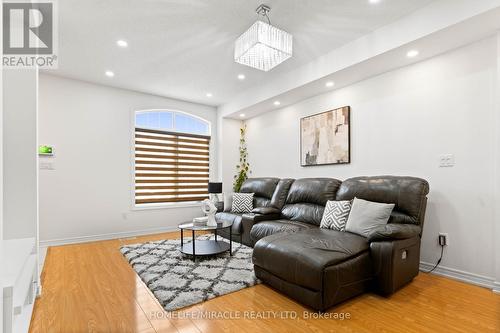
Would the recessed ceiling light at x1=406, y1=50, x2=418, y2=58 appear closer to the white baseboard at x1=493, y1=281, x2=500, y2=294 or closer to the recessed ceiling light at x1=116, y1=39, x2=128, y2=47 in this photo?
the white baseboard at x1=493, y1=281, x2=500, y2=294

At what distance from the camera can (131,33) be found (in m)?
3.00

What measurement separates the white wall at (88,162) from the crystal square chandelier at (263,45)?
303cm

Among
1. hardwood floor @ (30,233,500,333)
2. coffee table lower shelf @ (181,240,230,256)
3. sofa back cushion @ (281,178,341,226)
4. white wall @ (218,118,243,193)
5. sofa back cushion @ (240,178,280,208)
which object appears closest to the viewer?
hardwood floor @ (30,233,500,333)

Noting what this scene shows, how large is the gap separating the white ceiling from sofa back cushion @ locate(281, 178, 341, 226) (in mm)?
1778

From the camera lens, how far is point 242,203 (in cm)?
465

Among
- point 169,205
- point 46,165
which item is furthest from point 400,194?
point 46,165

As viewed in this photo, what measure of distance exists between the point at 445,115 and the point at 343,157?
1321 mm

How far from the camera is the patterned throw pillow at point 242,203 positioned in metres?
4.61

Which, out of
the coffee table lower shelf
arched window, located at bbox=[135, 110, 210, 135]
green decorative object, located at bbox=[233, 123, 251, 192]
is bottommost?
the coffee table lower shelf

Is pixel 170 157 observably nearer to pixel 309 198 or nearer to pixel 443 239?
pixel 309 198

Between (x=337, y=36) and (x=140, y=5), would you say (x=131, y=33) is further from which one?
(x=337, y=36)

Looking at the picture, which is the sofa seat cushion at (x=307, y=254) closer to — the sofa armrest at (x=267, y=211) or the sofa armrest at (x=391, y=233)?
the sofa armrest at (x=391, y=233)

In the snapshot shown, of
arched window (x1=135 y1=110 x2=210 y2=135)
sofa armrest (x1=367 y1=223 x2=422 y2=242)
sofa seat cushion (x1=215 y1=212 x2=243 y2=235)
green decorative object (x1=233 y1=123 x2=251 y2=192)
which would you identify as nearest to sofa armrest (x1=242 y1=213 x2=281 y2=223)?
sofa seat cushion (x1=215 y1=212 x2=243 y2=235)

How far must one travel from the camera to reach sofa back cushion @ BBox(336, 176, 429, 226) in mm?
2734
